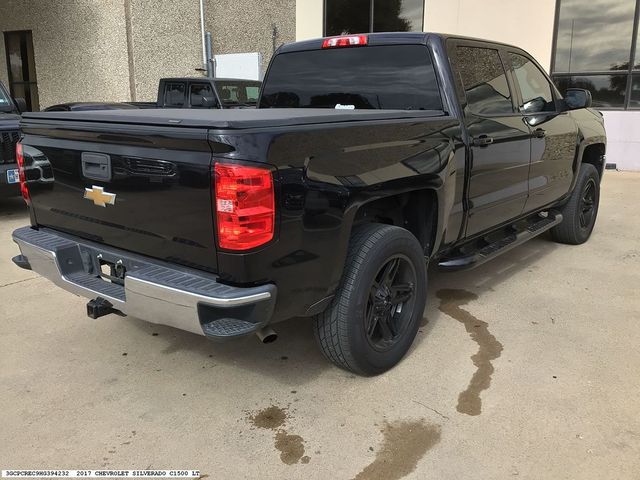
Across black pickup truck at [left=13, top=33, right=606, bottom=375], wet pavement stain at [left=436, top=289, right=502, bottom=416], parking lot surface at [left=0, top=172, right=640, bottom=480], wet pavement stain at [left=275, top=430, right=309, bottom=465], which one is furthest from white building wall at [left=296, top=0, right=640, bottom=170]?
wet pavement stain at [left=275, top=430, right=309, bottom=465]

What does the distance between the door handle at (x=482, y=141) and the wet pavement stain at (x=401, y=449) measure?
184cm

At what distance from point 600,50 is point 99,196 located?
11485 mm

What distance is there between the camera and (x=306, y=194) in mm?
2506

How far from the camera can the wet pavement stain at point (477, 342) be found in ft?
9.84

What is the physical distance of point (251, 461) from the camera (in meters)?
2.54

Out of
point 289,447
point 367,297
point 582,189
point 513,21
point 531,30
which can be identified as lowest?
point 289,447

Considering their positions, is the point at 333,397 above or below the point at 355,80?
below

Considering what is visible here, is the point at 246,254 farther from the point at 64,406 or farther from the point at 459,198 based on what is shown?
the point at 459,198

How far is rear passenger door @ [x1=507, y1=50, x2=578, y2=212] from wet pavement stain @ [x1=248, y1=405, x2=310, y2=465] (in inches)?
114

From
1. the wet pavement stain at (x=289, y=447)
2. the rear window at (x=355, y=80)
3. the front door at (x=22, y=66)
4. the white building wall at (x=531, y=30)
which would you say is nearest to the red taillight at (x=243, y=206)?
the wet pavement stain at (x=289, y=447)

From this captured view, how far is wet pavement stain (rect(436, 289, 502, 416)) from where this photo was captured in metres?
3.00

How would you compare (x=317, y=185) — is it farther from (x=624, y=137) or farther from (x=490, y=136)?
(x=624, y=137)

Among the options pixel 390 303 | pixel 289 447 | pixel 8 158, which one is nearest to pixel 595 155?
pixel 390 303

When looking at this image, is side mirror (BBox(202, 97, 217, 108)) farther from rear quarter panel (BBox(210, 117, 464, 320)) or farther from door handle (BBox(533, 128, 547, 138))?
rear quarter panel (BBox(210, 117, 464, 320))
